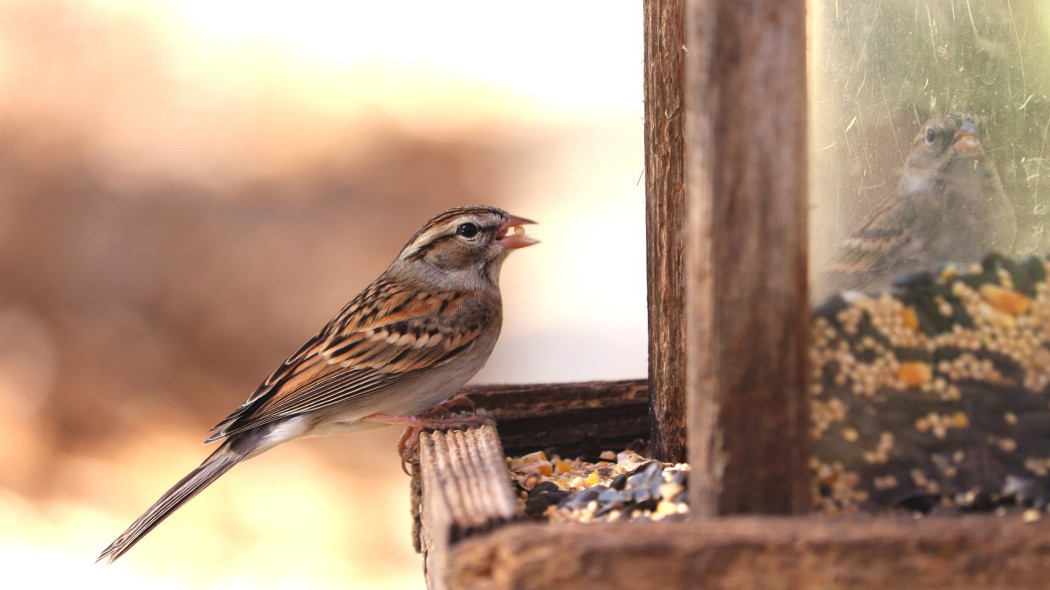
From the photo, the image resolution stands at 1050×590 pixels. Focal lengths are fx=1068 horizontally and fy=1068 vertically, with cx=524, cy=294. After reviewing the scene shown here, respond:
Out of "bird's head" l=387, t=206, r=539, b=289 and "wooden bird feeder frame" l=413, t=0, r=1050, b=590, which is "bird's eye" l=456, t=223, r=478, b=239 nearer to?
"bird's head" l=387, t=206, r=539, b=289

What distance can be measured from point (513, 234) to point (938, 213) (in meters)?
1.82

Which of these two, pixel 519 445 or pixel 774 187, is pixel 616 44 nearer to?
pixel 519 445

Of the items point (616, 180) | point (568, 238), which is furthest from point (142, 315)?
point (616, 180)

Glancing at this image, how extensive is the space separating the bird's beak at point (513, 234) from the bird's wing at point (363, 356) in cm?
26

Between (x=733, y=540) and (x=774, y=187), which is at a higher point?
(x=774, y=187)

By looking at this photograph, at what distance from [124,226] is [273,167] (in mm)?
887

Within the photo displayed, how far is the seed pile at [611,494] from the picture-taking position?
6.17 ft

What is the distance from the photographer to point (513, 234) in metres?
3.54

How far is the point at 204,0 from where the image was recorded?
628 centimetres

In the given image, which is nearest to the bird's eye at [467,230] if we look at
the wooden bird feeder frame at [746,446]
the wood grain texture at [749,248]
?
the wooden bird feeder frame at [746,446]

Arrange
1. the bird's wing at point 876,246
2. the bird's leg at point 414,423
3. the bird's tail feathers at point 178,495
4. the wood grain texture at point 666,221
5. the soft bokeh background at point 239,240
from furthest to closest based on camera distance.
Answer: the soft bokeh background at point 239,240, the bird's tail feathers at point 178,495, the bird's leg at point 414,423, the wood grain texture at point 666,221, the bird's wing at point 876,246

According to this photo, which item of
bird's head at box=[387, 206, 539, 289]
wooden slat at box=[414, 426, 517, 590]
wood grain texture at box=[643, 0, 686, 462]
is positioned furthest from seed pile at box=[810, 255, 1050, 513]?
bird's head at box=[387, 206, 539, 289]

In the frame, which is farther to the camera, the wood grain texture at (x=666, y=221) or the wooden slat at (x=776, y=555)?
the wood grain texture at (x=666, y=221)

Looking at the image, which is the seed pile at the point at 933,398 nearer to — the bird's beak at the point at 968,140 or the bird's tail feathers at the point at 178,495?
the bird's beak at the point at 968,140
